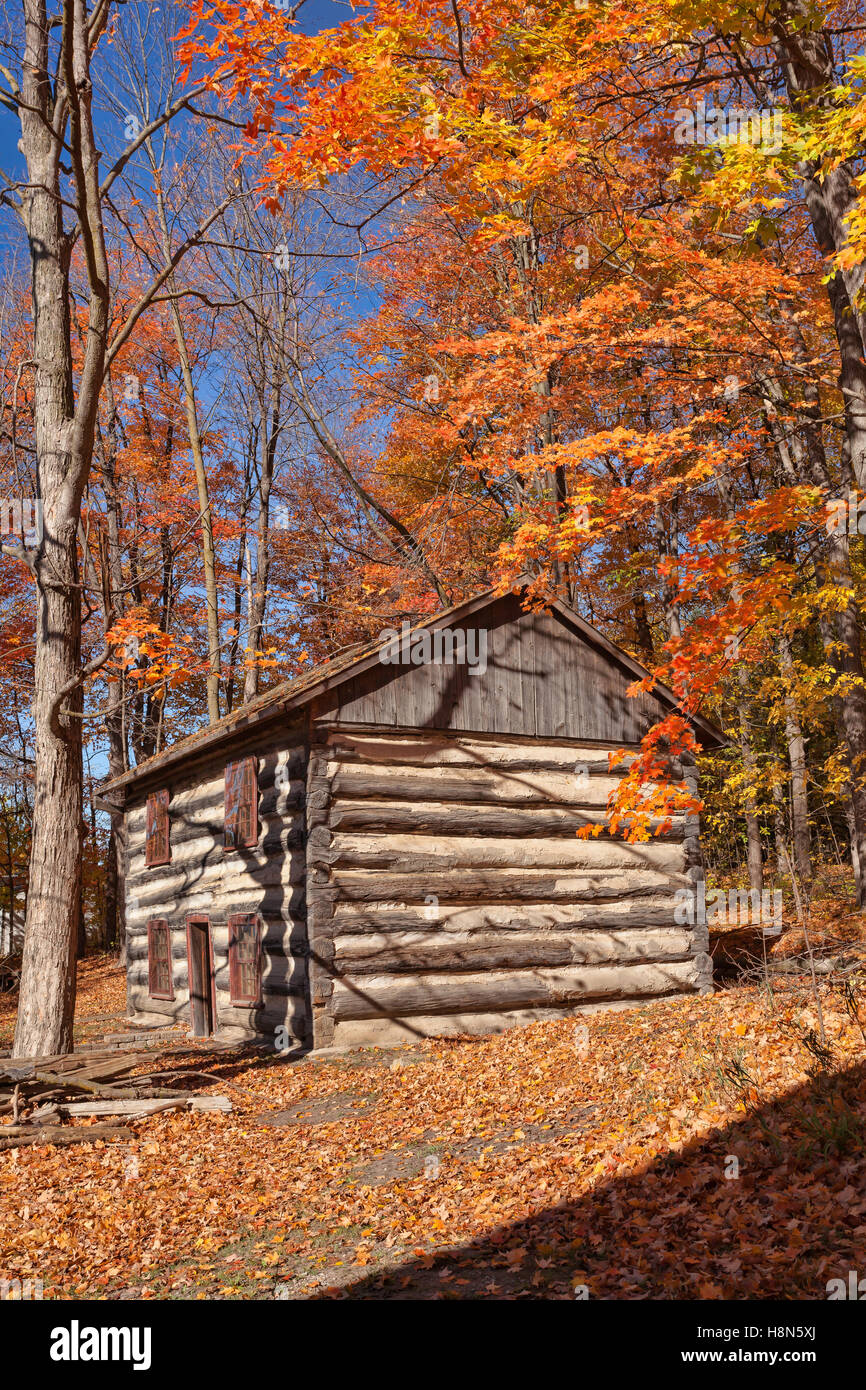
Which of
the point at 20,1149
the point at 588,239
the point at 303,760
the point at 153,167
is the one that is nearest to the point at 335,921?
the point at 303,760

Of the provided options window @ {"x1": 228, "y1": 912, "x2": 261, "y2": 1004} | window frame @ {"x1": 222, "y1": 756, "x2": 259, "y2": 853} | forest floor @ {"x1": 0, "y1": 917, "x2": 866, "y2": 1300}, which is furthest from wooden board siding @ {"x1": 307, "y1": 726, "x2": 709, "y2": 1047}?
forest floor @ {"x1": 0, "y1": 917, "x2": 866, "y2": 1300}

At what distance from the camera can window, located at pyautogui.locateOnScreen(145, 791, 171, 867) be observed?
18.2 metres

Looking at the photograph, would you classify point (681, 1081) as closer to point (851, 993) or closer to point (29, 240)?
point (851, 993)

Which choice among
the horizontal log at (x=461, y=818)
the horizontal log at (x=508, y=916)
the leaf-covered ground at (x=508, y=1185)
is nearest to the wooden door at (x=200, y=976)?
the horizontal log at (x=508, y=916)

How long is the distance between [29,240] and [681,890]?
12.8 meters

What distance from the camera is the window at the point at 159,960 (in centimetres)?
1811

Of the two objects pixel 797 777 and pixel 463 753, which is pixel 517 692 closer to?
pixel 463 753

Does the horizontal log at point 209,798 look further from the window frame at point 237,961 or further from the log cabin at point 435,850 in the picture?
the window frame at point 237,961

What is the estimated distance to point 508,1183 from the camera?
23.5 feet

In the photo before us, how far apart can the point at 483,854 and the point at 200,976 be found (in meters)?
5.67

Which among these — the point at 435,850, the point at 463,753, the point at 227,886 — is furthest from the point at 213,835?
the point at 463,753

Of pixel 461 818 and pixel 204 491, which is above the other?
pixel 204 491

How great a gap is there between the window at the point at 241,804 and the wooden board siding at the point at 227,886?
0.40 ft
